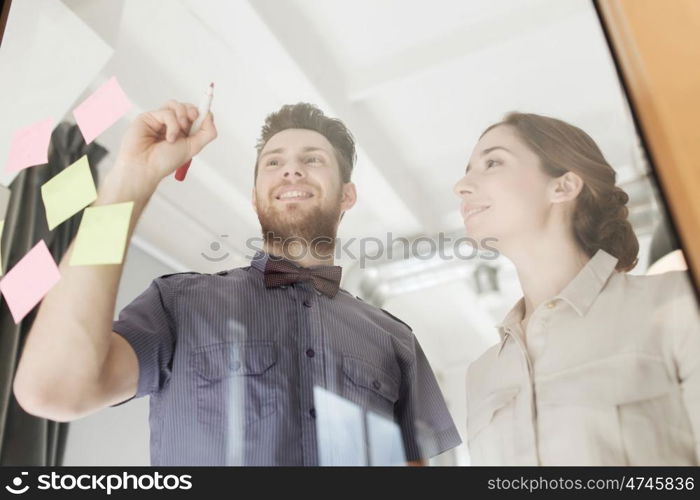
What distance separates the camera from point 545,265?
876mm

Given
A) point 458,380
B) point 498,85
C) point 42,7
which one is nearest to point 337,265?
point 458,380

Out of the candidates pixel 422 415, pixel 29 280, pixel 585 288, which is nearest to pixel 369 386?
pixel 422 415

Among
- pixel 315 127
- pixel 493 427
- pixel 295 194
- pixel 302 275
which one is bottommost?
pixel 493 427

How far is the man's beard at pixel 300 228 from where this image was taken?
983mm

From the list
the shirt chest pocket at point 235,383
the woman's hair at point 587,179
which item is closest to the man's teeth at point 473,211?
the woman's hair at point 587,179

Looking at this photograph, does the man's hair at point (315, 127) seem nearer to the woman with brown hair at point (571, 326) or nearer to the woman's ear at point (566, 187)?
the woman with brown hair at point (571, 326)

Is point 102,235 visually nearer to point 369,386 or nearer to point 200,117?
point 200,117

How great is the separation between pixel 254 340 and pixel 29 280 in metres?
0.38

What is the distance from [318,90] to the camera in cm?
106

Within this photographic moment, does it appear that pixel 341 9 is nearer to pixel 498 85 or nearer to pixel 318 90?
pixel 318 90

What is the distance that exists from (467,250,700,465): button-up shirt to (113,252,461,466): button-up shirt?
0.08 m

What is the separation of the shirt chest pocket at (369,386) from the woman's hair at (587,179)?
0.32 metres

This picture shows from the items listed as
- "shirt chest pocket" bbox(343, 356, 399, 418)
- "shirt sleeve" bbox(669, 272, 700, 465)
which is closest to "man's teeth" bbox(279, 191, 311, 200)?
"shirt chest pocket" bbox(343, 356, 399, 418)

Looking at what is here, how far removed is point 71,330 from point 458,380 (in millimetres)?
525
